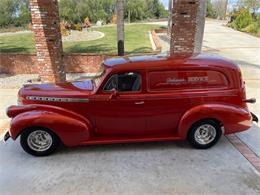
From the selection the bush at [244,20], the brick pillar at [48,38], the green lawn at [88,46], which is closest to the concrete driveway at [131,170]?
the brick pillar at [48,38]

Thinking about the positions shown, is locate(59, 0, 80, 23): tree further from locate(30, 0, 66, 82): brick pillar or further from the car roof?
the car roof

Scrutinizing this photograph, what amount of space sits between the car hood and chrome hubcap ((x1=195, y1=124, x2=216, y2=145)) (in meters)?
2.12

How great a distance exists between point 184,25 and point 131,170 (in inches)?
160

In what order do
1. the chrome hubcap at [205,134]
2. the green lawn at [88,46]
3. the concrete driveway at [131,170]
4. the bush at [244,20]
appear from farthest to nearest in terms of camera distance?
the bush at [244,20]
the green lawn at [88,46]
the chrome hubcap at [205,134]
the concrete driveway at [131,170]

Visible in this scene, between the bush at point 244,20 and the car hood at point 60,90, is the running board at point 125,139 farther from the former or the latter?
the bush at point 244,20

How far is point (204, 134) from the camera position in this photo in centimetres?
484

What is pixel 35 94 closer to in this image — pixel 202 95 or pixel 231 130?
pixel 202 95

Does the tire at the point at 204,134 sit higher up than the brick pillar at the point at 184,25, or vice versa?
the brick pillar at the point at 184,25

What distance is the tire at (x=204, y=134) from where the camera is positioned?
4.72 meters

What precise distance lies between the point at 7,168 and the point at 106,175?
5.60 ft

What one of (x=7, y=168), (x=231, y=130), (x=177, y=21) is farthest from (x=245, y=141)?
(x=7, y=168)

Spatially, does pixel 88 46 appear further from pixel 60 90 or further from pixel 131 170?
pixel 131 170

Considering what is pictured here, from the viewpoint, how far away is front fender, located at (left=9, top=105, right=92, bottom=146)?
4375 mm

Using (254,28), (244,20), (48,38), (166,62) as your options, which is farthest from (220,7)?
(166,62)
